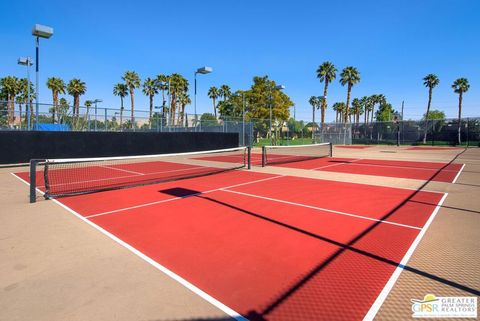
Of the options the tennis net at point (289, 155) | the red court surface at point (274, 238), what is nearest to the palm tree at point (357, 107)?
the tennis net at point (289, 155)

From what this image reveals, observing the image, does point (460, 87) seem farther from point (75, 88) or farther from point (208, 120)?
point (75, 88)

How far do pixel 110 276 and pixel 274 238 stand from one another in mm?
2635

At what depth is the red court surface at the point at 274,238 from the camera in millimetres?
3413

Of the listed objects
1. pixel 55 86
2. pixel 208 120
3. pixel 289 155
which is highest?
pixel 55 86

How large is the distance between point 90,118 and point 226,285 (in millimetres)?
19571

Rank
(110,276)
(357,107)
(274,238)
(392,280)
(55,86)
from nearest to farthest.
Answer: (392,280)
(110,276)
(274,238)
(55,86)
(357,107)

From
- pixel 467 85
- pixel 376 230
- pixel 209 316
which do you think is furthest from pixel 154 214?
pixel 467 85

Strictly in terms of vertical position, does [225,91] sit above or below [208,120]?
above

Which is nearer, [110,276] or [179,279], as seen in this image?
[179,279]

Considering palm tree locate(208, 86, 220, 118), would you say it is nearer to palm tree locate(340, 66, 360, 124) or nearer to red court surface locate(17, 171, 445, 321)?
palm tree locate(340, 66, 360, 124)

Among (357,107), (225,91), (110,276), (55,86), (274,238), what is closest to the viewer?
(110,276)

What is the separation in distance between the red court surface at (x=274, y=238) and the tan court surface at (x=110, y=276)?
22 cm

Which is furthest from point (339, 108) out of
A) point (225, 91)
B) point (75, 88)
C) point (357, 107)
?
point (75, 88)

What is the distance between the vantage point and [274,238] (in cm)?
525
